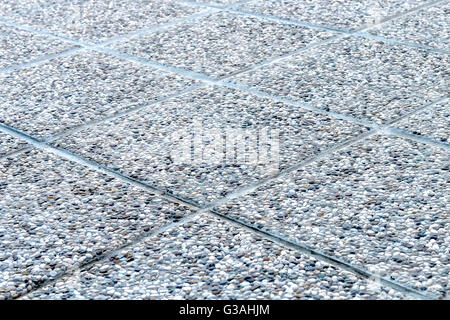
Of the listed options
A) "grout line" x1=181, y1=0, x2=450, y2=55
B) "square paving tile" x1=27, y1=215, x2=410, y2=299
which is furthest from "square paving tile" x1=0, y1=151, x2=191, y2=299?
"grout line" x1=181, y1=0, x2=450, y2=55

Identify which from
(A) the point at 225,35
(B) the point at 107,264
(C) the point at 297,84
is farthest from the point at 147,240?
(A) the point at 225,35

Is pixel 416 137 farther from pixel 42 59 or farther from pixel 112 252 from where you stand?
pixel 42 59

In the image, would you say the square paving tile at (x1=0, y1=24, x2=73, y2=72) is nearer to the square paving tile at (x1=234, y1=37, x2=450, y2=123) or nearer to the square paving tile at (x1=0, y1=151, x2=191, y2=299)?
the square paving tile at (x1=234, y1=37, x2=450, y2=123)

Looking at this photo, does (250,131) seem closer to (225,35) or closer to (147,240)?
(147,240)

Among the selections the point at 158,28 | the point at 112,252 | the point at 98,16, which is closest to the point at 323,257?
the point at 112,252

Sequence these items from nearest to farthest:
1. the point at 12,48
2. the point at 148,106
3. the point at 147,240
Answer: the point at 147,240
the point at 148,106
the point at 12,48

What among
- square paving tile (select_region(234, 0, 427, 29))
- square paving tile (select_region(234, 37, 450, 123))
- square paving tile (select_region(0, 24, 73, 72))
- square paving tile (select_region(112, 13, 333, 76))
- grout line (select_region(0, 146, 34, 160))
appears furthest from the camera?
square paving tile (select_region(234, 0, 427, 29))
